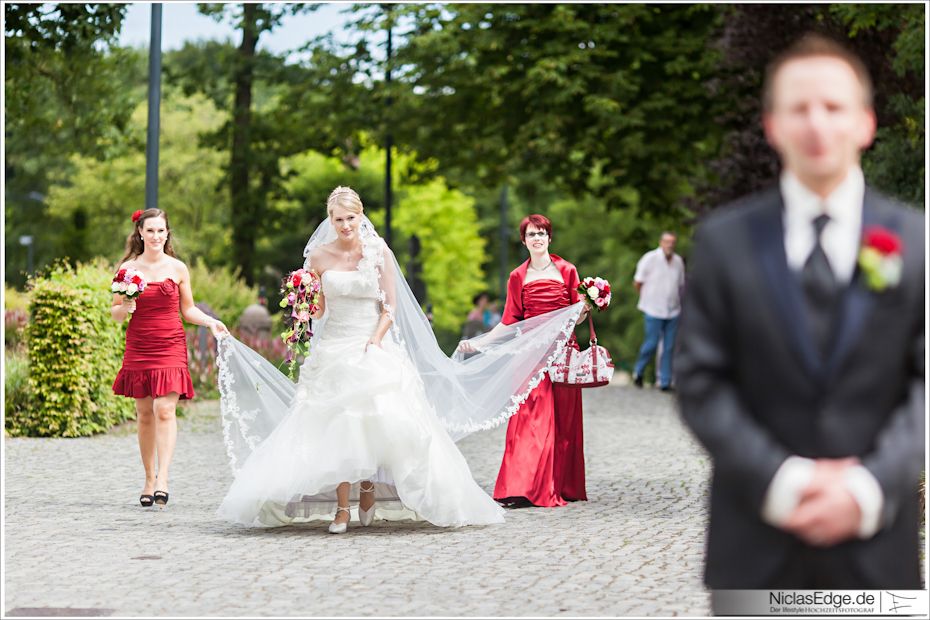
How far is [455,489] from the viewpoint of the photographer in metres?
9.69

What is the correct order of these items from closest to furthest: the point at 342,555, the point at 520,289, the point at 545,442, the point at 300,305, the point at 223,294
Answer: the point at 342,555 → the point at 300,305 → the point at 545,442 → the point at 520,289 → the point at 223,294

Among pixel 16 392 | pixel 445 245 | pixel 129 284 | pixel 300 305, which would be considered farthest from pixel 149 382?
pixel 445 245

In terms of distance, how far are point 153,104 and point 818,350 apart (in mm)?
17119

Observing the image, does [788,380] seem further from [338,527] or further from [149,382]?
[149,382]

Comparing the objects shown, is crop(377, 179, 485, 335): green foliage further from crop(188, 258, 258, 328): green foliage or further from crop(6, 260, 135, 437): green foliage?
crop(6, 260, 135, 437): green foliage

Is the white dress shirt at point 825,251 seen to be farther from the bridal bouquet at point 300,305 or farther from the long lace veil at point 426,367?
the bridal bouquet at point 300,305

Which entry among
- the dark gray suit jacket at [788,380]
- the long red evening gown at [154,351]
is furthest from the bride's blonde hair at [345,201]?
the dark gray suit jacket at [788,380]

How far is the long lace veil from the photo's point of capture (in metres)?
10.2

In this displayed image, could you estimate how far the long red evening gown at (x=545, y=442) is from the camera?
36.2ft

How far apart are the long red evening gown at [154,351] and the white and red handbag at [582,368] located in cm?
273

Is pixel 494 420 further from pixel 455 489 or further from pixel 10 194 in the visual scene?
pixel 10 194

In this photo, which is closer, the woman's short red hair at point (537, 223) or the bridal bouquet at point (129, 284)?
the bridal bouquet at point (129, 284)

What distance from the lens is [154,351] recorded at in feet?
35.7

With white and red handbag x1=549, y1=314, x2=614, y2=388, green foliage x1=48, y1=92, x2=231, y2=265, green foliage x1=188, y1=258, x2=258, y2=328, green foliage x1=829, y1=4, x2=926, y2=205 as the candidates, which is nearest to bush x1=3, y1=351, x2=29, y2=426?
white and red handbag x1=549, y1=314, x2=614, y2=388
